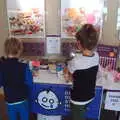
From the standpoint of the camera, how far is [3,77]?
6.22ft

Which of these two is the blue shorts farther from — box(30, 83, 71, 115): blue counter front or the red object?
the red object

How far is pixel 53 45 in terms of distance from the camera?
2.38 m

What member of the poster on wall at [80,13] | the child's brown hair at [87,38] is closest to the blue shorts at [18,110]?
the child's brown hair at [87,38]

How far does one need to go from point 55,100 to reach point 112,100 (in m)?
0.49

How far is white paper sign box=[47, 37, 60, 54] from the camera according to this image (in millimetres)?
2361

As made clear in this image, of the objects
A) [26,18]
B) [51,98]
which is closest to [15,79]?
[51,98]

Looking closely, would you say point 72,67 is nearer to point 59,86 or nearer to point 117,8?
point 59,86

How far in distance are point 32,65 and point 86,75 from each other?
69 centimetres

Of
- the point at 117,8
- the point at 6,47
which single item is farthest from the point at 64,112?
the point at 117,8

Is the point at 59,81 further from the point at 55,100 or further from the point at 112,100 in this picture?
the point at 112,100

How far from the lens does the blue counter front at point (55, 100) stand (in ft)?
6.63

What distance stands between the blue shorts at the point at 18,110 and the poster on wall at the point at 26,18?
74 centimetres

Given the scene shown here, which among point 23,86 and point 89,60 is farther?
point 23,86

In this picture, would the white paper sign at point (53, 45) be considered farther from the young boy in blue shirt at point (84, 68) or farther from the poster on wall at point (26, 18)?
the young boy in blue shirt at point (84, 68)
